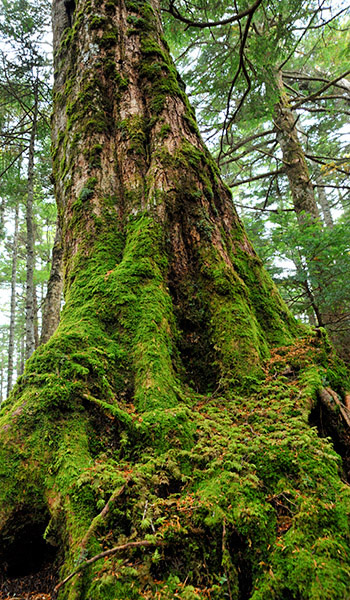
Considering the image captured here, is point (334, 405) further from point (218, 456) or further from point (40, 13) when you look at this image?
point (40, 13)

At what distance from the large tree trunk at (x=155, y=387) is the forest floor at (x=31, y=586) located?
8 cm

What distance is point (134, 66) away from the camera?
4.07 metres

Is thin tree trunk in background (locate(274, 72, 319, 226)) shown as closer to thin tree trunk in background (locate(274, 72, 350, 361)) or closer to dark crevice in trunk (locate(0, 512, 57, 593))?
thin tree trunk in background (locate(274, 72, 350, 361))

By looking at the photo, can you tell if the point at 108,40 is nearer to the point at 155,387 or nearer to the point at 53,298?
the point at 155,387

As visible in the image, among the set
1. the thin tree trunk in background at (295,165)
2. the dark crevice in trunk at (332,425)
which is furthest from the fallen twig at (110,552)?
the thin tree trunk in background at (295,165)

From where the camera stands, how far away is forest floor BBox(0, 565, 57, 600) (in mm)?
1532

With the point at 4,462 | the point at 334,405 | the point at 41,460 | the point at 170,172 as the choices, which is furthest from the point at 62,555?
the point at 170,172

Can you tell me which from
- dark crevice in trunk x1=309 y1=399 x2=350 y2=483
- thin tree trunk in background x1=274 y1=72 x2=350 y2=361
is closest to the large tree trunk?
dark crevice in trunk x1=309 y1=399 x2=350 y2=483

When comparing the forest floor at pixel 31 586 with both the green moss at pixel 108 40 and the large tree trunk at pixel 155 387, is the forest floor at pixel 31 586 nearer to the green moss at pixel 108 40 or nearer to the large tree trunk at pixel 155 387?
the large tree trunk at pixel 155 387

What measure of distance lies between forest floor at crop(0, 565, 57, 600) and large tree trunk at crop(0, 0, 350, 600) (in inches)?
3.2

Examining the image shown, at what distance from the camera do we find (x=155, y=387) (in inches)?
93.0

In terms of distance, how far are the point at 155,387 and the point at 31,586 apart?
125 centimetres

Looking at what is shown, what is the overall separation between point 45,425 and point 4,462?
0.28 meters

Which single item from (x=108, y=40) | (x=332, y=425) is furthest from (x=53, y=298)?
(x=332, y=425)
